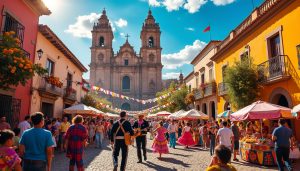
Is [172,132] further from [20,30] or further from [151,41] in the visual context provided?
[151,41]

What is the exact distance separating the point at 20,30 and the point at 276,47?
13.3m

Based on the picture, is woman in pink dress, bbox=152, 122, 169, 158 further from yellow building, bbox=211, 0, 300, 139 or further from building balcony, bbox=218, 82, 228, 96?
building balcony, bbox=218, 82, 228, 96

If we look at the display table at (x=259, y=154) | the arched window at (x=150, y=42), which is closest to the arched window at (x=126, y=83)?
the arched window at (x=150, y=42)

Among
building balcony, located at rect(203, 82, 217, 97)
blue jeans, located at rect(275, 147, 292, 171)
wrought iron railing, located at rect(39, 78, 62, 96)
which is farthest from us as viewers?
building balcony, located at rect(203, 82, 217, 97)

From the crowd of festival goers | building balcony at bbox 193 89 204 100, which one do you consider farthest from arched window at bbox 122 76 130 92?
the crowd of festival goers

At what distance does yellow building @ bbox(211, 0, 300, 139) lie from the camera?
37.0ft

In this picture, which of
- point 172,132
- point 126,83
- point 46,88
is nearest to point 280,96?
point 172,132

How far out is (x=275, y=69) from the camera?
1245 cm

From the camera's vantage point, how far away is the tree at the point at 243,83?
13664mm

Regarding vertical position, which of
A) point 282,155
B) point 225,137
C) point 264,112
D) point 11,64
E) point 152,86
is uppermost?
point 152,86

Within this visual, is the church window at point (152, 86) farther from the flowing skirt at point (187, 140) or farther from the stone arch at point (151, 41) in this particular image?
the flowing skirt at point (187, 140)

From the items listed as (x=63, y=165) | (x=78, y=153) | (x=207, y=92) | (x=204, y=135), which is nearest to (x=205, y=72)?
(x=207, y=92)

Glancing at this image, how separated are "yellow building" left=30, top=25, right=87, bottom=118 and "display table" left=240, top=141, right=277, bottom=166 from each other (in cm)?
1105

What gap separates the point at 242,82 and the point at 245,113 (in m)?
4.42
